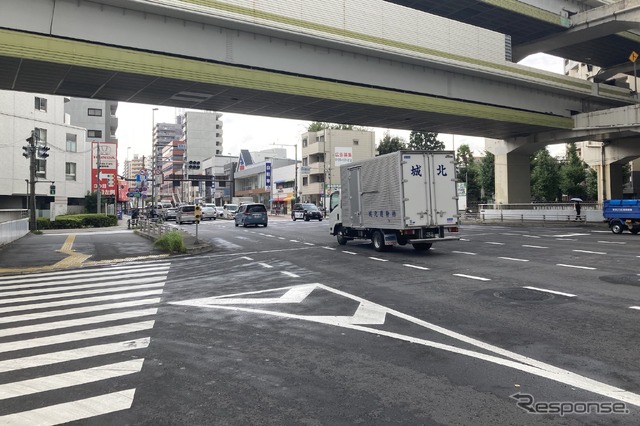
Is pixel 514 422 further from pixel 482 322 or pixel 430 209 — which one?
pixel 430 209

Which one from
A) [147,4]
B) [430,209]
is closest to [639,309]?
[430,209]

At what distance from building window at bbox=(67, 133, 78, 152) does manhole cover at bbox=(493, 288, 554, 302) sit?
169ft

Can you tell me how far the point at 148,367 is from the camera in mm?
5449

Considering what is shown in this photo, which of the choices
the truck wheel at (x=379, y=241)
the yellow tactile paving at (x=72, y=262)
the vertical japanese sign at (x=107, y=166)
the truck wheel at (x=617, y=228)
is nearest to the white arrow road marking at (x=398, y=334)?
the truck wheel at (x=379, y=241)

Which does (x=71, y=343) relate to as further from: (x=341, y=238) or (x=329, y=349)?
(x=341, y=238)

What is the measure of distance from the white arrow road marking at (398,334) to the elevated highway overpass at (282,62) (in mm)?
12072

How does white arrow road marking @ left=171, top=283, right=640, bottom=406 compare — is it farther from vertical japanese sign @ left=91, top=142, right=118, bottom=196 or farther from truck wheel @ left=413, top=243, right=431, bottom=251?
vertical japanese sign @ left=91, top=142, right=118, bottom=196

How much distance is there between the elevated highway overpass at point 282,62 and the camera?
54.7 feet

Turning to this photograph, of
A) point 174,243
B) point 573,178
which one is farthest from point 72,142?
point 573,178

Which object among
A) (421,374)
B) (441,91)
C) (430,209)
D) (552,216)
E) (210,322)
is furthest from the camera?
(552,216)

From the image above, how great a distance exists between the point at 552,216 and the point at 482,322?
3256 cm

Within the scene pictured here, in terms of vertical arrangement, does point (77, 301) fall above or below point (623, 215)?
below

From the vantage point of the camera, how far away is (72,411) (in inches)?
168

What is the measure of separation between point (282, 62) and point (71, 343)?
17.6 m
